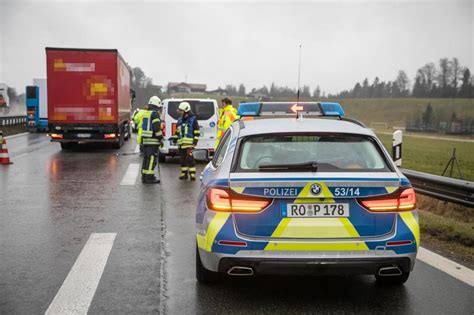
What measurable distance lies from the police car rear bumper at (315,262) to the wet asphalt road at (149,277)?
A: 40 cm

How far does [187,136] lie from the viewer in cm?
1307

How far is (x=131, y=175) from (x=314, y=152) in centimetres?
966

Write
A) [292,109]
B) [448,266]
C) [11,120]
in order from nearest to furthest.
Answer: [448,266] < [292,109] < [11,120]

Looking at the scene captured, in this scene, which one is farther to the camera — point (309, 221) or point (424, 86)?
point (424, 86)

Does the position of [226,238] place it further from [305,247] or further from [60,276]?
[60,276]

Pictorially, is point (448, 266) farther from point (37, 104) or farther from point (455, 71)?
point (455, 71)

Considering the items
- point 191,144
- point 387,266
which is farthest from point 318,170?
point 191,144

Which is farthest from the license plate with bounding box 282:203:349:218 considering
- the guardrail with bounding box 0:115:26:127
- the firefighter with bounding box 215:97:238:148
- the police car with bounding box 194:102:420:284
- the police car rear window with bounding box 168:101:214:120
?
the guardrail with bounding box 0:115:26:127

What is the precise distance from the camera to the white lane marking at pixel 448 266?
5281mm

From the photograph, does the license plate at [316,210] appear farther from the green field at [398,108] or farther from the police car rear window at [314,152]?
the green field at [398,108]

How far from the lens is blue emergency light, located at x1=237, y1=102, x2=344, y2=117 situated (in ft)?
21.0

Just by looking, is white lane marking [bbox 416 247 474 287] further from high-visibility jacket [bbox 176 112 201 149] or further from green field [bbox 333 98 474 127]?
green field [bbox 333 98 474 127]

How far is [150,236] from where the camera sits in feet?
23.1

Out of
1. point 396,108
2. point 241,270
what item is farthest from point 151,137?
point 396,108
